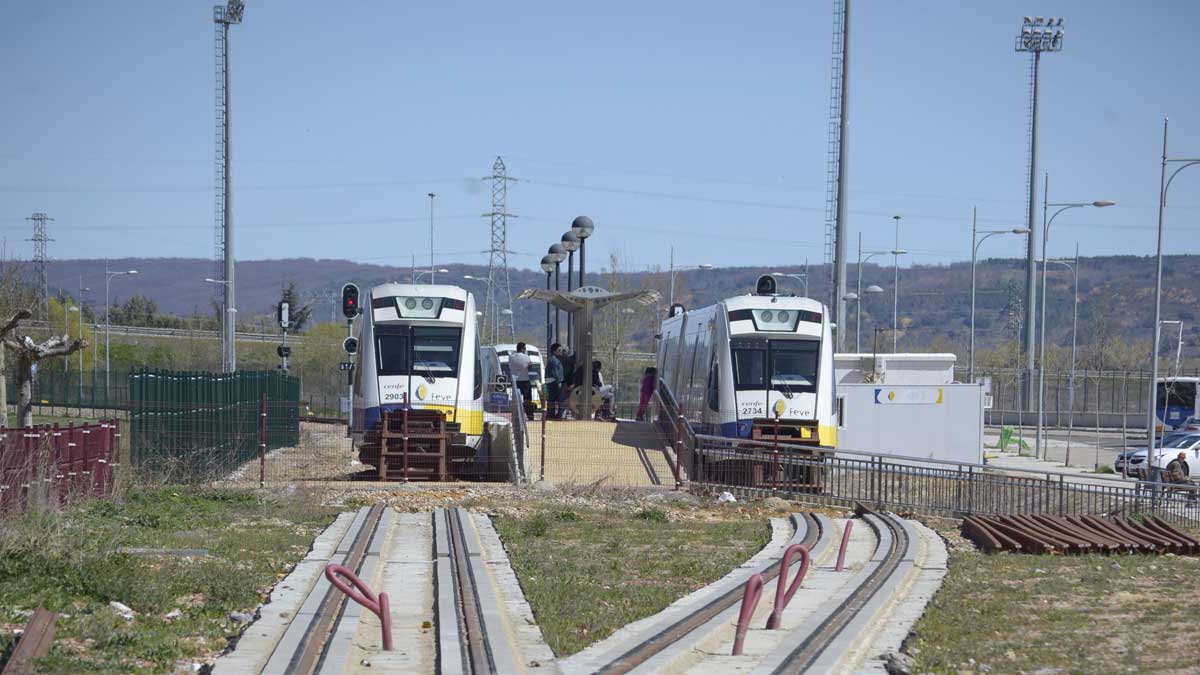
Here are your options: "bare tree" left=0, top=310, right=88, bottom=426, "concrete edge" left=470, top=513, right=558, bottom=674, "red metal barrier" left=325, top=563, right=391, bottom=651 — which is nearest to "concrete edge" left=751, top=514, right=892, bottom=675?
"concrete edge" left=470, top=513, right=558, bottom=674

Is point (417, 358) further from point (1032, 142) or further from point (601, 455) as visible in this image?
point (1032, 142)

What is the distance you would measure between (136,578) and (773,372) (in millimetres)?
16587

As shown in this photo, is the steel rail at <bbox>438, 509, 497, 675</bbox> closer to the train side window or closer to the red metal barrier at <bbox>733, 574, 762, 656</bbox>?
the red metal barrier at <bbox>733, 574, 762, 656</bbox>

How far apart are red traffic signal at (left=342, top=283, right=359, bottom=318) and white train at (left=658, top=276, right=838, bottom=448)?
7354mm

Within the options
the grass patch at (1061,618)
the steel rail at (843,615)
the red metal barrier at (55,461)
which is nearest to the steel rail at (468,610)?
the steel rail at (843,615)

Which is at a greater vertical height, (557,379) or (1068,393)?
(557,379)

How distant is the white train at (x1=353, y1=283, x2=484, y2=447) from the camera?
26.6 metres

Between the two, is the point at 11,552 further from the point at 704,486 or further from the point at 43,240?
the point at 43,240

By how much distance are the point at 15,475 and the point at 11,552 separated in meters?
3.85

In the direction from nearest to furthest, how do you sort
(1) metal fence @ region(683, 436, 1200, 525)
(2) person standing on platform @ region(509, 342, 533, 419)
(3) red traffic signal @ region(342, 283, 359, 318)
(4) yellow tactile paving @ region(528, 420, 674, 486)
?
(1) metal fence @ region(683, 436, 1200, 525) < (4) yellow tactile paving @ region(528, 420, 674, 486) < (3) red traffic signal @ region(342, 283, 359, 318) < (2) person standing on platform @ region(509, 342, 533, 419)

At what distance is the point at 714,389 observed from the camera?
89.2 ft


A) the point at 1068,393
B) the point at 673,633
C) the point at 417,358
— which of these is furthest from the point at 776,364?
the point at 1068,393

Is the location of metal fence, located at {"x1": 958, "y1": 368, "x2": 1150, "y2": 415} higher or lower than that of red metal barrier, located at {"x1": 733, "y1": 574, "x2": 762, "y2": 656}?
lower

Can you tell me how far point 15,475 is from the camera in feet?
51.6
